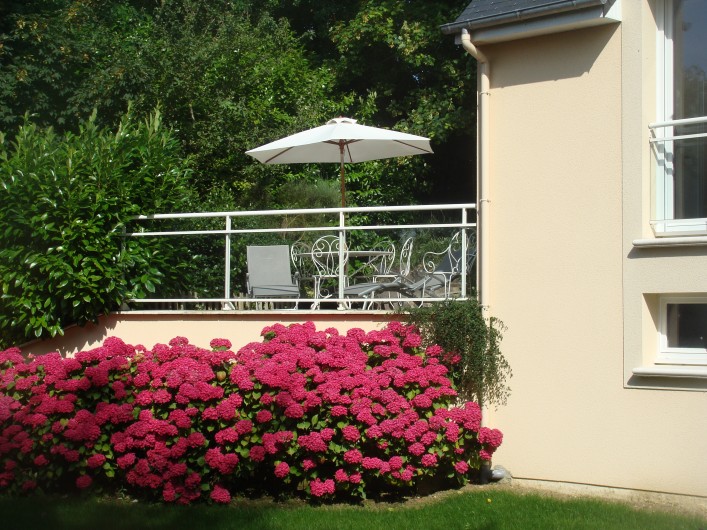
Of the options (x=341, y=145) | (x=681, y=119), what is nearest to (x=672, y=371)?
(x=681, y=119)

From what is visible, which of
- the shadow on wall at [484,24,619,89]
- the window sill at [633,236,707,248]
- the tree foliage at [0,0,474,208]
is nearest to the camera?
the window sill at [633,236,707,248]

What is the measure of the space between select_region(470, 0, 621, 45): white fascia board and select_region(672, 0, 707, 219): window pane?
22.5 inches

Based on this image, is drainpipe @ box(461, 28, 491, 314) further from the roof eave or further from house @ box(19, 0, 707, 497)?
the roof eave

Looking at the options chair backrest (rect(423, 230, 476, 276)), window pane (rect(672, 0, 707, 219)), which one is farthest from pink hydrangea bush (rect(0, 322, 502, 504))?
window pane (rect(672, 0, 707, 219))

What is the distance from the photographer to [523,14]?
735cm

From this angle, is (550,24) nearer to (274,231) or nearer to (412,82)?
(274,231)

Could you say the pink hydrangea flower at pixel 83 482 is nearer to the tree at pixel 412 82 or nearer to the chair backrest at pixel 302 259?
the chair backrest at pixel 302 259

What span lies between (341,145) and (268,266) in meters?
2.32

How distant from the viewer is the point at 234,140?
1463 centimetres

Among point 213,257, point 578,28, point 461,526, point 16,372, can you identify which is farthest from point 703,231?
point 16,372

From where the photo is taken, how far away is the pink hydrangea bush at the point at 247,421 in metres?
7.06

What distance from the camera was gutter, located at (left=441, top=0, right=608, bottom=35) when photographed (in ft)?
22.9

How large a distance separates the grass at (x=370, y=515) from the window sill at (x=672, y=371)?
1.05m

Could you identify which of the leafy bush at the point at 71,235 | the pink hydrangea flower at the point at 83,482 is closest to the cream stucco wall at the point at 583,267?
the pink hydrangea flower at the point at 83,482
